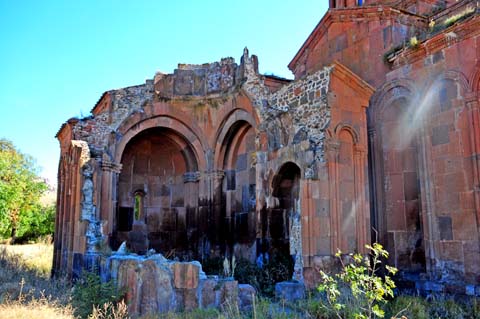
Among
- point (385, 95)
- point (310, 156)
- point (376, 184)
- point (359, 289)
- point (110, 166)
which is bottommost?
point (359, 289)

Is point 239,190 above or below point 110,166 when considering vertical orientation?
below

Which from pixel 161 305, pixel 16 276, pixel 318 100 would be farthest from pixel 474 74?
pixel 16 276

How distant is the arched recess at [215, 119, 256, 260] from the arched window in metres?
2.38

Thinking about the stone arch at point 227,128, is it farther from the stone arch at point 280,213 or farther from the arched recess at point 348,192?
the arched recess at point 348,192

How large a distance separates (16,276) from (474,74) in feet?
32.9

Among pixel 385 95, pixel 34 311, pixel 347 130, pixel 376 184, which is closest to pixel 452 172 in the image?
pixel 376 184

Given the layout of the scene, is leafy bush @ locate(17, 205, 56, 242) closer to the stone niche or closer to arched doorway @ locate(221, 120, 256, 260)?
arched doorway @ locate(221, 120, 256, 260)

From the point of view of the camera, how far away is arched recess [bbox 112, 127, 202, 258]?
12.9 metres

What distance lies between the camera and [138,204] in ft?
43.6

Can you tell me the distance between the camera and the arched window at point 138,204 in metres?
13.1

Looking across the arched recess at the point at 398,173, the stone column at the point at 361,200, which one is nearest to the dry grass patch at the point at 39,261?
the stone column at the point at 361,200

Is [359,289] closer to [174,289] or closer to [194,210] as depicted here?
[174,289]

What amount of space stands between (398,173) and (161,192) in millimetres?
7146

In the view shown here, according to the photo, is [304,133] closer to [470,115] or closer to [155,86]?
[470,115]
